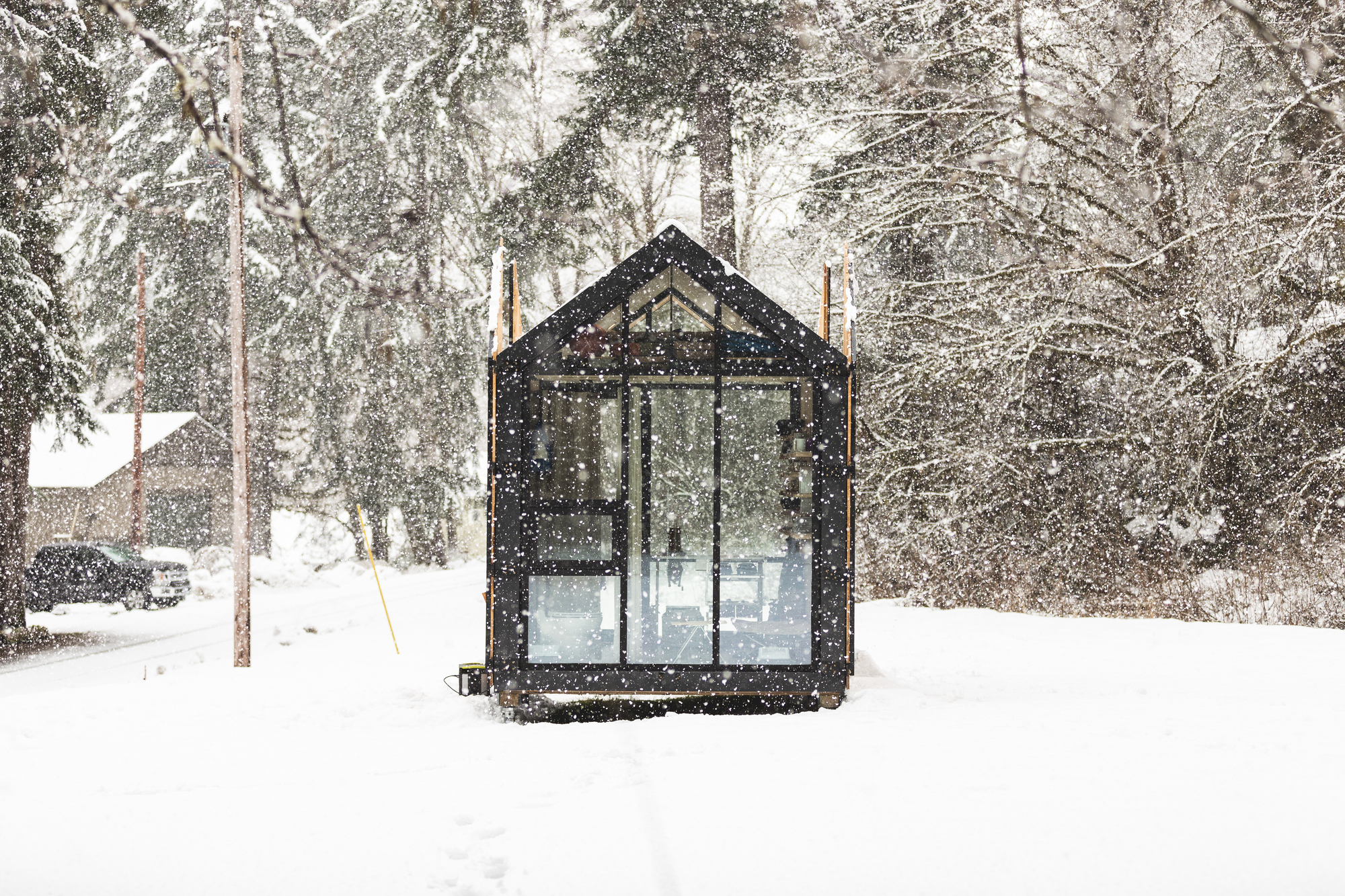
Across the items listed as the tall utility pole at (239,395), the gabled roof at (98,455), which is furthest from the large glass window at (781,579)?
the gabled roof at (98,455)

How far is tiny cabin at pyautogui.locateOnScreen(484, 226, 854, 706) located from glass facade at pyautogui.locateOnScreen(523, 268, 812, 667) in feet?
0.05

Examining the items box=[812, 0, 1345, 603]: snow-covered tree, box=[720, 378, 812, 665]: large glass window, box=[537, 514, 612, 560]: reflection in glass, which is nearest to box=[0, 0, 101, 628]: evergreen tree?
box=[537, 514, 612, 560]: reflection in glass

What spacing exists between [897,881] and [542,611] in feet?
13.8

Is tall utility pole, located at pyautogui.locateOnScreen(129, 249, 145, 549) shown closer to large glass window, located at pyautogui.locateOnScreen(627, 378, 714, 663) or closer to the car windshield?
the car windshield

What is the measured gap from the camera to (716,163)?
57.9ft

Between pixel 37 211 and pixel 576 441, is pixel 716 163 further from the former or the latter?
pixel 37 211

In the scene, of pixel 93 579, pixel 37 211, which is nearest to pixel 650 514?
pixel 37 211

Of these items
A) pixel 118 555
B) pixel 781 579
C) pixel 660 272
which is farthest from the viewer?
pixel 118 555

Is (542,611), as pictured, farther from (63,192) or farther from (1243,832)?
(63,192)

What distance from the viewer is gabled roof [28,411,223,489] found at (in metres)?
33.1

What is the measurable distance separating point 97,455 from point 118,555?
13.0m

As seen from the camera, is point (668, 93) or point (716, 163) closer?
point (668, 93)

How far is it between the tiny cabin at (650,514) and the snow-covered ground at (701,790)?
51 cm

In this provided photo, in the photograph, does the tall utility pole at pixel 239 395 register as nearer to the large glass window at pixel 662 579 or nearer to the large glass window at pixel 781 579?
the large glass window at pixel 662 579
